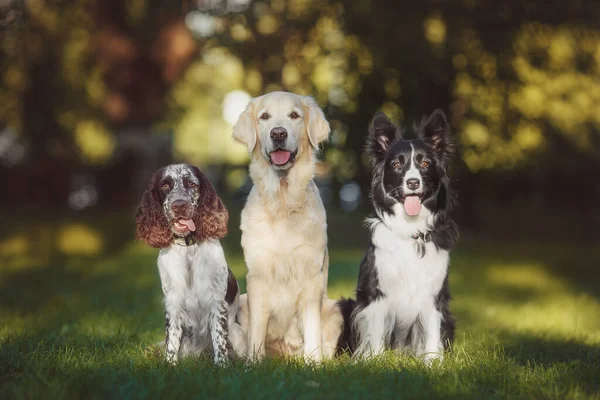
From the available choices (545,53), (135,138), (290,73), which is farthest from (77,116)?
(545,53)

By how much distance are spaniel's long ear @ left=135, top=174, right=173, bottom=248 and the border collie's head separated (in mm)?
1736

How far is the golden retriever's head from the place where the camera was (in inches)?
234

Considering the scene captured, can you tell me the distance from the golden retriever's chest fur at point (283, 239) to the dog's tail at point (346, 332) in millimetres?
626

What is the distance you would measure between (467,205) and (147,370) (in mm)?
15315

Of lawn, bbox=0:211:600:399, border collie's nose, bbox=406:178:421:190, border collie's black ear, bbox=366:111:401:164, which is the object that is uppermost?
border collie's black ear, bbox=366:111:401:164

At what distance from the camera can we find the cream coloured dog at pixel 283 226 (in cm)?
592

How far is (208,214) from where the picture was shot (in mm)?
5773

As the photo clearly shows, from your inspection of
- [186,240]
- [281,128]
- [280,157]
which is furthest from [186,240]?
[281,128]

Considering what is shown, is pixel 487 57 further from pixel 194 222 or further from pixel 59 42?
pixel 59 42

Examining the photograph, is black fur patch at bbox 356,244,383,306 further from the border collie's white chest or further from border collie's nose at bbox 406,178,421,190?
border collie's nose at bbox 406,178,421,190

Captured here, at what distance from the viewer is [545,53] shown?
16.5 m

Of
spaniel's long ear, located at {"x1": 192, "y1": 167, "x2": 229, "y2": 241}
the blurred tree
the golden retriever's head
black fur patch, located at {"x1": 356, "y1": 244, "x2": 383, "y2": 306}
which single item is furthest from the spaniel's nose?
the blurred tree

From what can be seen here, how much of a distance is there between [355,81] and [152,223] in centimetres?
1072

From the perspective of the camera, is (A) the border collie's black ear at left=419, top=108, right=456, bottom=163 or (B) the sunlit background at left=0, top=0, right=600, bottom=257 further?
(B) the sunlit background at left=0, top=0, right=600, bottom=257
